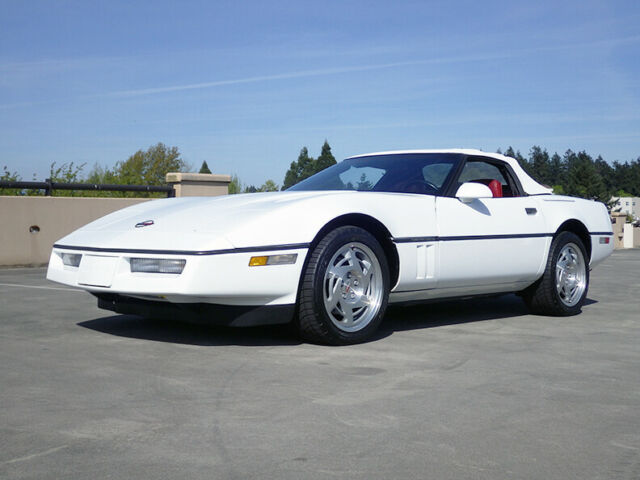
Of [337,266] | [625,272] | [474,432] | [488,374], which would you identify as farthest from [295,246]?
[625,272]

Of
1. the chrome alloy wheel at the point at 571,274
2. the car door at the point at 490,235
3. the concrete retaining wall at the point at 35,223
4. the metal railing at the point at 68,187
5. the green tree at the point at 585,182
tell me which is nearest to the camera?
the car door at the point at 490,235

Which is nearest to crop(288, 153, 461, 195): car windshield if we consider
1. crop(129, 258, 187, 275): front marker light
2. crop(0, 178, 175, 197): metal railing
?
crop(129, 258, 187, 275): front marker light

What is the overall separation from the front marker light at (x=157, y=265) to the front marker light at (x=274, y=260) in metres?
0.40

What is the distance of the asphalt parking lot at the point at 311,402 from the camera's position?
2.70m

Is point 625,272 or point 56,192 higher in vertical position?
point 56,192

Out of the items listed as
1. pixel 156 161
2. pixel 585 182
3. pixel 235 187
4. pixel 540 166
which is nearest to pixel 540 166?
pixel 540 166

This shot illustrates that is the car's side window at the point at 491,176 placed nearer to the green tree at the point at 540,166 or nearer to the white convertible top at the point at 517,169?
the white convertible top at the point at 517,169

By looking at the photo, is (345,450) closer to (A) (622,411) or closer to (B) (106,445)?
(B) (106,445)

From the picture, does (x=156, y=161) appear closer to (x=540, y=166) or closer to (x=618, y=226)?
(x=618, y=226)

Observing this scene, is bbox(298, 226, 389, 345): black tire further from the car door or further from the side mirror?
the side mirror

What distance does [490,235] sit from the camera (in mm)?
6008

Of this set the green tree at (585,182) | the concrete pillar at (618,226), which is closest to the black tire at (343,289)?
the concrete pillar at (618,226)

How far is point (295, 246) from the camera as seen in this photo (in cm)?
A: 477

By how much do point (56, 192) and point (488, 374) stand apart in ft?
34.8
